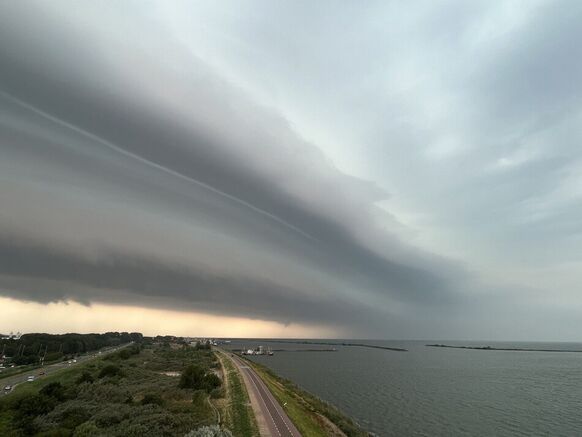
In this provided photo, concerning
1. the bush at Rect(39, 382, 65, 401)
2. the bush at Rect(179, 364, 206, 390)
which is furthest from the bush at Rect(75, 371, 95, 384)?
the bush at Rect(179, 364, 206, 390)

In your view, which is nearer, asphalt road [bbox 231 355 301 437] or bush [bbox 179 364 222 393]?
asphalt road [bbox 231 355 301 437]

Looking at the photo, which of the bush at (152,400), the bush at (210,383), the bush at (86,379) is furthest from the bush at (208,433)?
the bush at (86,379)

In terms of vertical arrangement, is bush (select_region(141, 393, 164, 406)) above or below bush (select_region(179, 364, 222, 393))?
below

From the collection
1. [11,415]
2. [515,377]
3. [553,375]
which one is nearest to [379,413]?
[11,415]

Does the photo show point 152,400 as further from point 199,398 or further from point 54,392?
point 54,392

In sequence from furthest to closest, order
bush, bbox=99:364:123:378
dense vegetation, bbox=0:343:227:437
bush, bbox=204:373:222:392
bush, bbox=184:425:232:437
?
bush, bbox=99:364:123:378
bush, bbox=204:373:222:392
dense vegetation, bbox=0:343:227:437
bush, bbox=184:425:232:437

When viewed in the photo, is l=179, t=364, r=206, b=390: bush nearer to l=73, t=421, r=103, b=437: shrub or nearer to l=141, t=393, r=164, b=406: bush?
l=141, t=393, r=164, b=406: bush

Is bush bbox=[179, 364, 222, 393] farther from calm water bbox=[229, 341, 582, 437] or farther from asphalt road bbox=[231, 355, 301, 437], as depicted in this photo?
calm water bbox=[229, 341, 582, 437]

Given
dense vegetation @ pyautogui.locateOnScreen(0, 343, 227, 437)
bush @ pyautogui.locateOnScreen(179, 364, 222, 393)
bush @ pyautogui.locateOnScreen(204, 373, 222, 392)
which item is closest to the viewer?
dense vegetation @ pyautogui.locateOnScreen(0, 343, 227, 437)

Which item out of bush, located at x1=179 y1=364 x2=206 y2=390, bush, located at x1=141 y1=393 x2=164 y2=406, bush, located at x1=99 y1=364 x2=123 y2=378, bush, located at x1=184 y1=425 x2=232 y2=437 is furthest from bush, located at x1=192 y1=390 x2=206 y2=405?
bush, located at x1=99 y1=364 x2=123 y2=378

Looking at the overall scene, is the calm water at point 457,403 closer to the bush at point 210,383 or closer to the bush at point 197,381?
the bush at point 210,383

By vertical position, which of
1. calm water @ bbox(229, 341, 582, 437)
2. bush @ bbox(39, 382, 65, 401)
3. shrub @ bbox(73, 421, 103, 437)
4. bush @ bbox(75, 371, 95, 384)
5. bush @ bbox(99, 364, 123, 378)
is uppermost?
bush @ bbox(99, 364, 123, 378)

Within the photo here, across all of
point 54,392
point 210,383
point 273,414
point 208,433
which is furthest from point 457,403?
point 54,392
